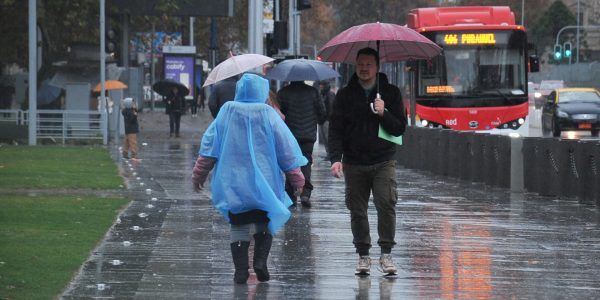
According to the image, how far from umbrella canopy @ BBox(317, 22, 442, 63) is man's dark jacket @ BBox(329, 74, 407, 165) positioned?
0.41 m

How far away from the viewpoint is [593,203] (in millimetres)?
17594

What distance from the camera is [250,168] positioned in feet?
31.8

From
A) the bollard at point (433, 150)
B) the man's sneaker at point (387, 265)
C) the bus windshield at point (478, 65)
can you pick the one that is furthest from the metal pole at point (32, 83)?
the man's sneaker at point (387, 265)

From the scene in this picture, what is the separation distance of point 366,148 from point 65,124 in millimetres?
25923

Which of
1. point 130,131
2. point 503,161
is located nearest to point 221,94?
point 503,161

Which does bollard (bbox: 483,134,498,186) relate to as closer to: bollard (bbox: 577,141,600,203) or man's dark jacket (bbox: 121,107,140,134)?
bollard (bbox: 577,141,600,203)

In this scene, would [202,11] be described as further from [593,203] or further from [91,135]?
[593,203]

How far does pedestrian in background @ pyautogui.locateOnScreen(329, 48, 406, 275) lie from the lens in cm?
1022

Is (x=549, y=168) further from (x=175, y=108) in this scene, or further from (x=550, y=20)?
(x=550, y=20)

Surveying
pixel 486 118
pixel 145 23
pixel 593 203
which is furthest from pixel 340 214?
pixel 145 23

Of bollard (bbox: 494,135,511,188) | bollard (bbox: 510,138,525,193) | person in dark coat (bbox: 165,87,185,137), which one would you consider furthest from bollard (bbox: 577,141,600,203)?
person in dark coat (bbox: 165,87,185,137)

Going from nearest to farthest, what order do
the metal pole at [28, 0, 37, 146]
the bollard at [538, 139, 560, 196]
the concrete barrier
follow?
1. the concrete barrier
2. the bollard at [538, 139, 560, 196]
3. the metal pole at [28, 0, 37, 146]

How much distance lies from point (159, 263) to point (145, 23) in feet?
165

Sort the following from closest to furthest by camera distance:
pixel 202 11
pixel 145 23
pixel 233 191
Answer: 1. pixel 233 191
2. pixel 202 11
3. pixel 145 23
